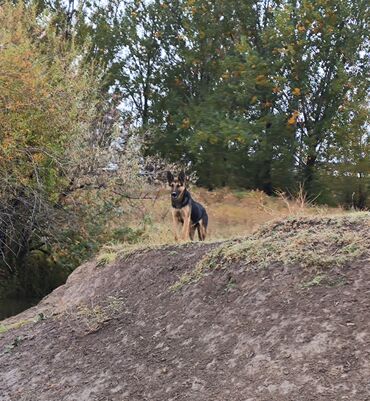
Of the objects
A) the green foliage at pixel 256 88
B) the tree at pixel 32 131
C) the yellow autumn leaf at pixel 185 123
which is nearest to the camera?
the tree at pixel 32 131

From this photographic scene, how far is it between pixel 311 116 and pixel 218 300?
1923 centimetres

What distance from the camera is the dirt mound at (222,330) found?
4.29 m

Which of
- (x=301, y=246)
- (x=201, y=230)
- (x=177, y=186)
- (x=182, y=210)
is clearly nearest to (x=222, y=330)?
(x=301, y=246)

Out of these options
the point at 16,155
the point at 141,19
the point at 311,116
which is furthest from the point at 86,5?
the point at 16,155

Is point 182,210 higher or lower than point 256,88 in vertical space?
lower

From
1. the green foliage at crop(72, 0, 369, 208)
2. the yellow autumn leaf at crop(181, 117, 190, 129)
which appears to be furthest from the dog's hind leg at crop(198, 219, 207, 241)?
the yellow autumn leaf at crop(181, 117, 190, 129)

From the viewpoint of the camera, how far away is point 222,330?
518cm

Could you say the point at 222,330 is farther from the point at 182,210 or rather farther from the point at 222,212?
the point at 222,212

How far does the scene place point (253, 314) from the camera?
5.13 meters

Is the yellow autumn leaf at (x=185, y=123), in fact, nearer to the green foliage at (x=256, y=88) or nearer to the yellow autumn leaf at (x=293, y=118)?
the green foliage at (x=256, y=88)

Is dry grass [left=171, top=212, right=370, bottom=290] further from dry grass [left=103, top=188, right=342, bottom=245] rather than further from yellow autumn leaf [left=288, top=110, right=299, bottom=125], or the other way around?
yellow autumn leaf [left=288, top=110, right=299, bottom=125]

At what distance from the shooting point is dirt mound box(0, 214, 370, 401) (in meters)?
4.29

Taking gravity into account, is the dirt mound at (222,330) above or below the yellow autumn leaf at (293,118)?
below

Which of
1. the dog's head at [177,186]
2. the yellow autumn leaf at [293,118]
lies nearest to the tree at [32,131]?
the dog's head at [177,186]
